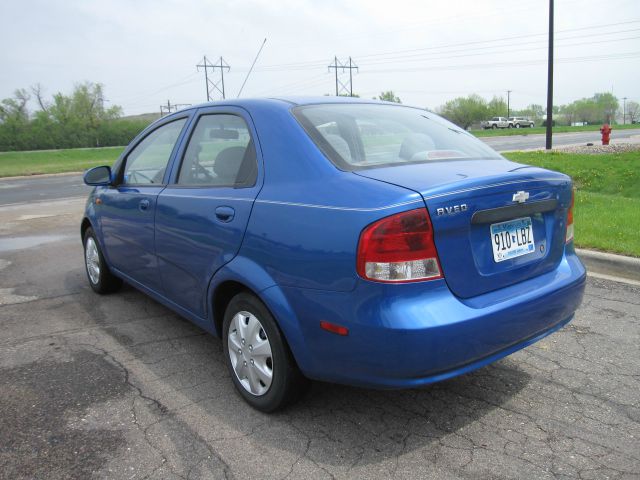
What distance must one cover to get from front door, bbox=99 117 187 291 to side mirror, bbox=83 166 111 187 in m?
0.09

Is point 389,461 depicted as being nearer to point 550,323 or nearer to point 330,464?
point 330,464

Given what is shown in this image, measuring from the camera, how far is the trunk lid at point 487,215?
242 cm

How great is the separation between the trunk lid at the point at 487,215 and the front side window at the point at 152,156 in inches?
73.9

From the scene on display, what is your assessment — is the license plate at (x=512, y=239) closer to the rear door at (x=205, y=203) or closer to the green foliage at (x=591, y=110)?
the rear door at (x=205, y=203)

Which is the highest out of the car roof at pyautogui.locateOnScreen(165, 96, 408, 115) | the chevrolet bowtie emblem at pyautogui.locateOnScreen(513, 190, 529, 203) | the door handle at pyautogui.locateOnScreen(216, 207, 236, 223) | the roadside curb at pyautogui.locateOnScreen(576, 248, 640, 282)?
the car roof at pyautogui.locateOnScreen(165, 96, 408, 115)

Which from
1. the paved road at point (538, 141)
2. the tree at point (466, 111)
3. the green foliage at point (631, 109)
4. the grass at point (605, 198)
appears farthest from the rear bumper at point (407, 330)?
the green foliage at point (631, 109)

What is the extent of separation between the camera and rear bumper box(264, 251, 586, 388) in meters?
2.31

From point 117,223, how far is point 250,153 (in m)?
1.86

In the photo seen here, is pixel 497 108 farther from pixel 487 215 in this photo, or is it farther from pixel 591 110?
pixel 487 215

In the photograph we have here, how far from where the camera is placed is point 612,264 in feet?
17.9

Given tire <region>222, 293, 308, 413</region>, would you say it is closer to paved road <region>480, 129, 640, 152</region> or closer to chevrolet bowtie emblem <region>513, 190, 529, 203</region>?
chevrolet bowtie emblem <region>513, 190, 529, 203</region>

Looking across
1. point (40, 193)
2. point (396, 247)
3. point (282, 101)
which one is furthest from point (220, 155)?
point (40, 193)

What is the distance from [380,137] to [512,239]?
0.96 m

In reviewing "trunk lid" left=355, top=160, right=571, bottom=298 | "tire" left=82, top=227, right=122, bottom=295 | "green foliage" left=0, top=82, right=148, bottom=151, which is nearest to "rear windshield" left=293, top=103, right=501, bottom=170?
"trunk lid" left=355, top=160, right=571, bottom=298
